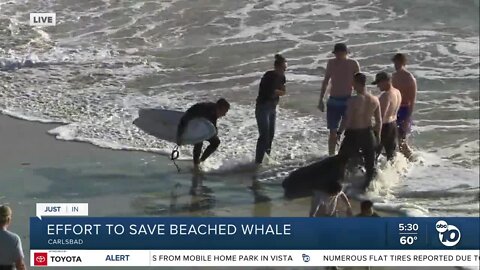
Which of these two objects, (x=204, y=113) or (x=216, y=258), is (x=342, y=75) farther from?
(x=216, y=258)

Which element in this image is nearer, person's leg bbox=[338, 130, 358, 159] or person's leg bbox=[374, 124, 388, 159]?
person's leg bbox=[338, 130, 358, 159]

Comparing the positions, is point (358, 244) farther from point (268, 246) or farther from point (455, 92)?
point (455, 92)

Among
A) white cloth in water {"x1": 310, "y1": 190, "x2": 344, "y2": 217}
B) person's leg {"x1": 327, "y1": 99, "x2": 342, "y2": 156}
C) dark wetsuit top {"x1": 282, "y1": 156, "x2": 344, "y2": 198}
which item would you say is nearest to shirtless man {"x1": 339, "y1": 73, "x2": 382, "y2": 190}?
dark wetsuit top {"x1": 282, "y1": 156, "x2": 344, "y2": 198}

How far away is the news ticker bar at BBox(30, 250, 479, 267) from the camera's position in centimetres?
499

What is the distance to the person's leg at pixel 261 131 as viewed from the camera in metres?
7.74

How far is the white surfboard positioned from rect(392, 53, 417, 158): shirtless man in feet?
6.15

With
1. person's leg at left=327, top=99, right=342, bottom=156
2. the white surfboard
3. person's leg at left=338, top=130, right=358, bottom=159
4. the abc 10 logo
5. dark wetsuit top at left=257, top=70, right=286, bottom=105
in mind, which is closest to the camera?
the abc 10 logo

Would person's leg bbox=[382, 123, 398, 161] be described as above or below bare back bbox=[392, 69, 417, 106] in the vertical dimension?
below

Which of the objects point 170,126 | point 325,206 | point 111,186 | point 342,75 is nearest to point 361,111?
point 342,75

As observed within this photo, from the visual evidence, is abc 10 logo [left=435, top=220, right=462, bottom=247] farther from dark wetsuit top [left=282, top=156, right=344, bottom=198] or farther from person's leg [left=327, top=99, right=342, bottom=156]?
person's leg [left=327, top=99, right=342, bottom=156]

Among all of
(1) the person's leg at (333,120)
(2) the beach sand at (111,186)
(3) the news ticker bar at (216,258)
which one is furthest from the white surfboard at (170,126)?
(3) the news ticker bar at (216,258)

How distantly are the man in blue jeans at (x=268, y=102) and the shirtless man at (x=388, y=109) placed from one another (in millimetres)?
869

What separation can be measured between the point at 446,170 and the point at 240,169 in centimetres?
195

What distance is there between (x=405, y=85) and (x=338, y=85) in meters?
0.67
